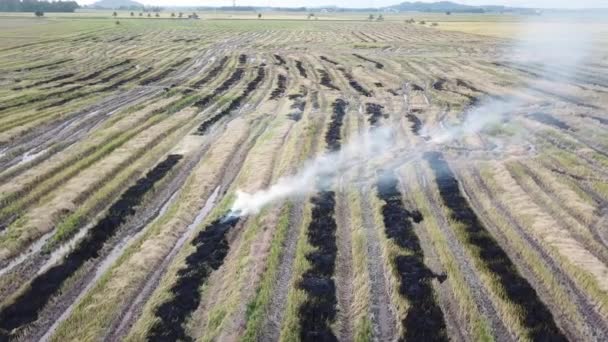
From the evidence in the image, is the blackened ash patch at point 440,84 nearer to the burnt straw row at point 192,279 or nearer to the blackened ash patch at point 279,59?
the blackened ash patch at point 279,59

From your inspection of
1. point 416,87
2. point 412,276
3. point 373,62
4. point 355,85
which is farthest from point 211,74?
point 412,276

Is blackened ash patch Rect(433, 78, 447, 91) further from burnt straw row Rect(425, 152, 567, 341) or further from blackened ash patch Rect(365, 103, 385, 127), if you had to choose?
burnt straw row Rect(425, 152, 567, 341)

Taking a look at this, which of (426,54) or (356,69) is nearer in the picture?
(356,69)

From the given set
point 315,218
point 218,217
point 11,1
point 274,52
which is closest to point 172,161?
point 218,217

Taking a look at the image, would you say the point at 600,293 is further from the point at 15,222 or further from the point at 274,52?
the point at 274,52

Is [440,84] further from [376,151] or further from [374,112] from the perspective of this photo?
[376,151]

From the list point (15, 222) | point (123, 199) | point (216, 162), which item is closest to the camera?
point (15, 222)

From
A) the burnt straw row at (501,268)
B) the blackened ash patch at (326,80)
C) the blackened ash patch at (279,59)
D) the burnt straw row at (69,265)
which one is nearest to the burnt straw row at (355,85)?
the blackened ash patch at (326,80)
